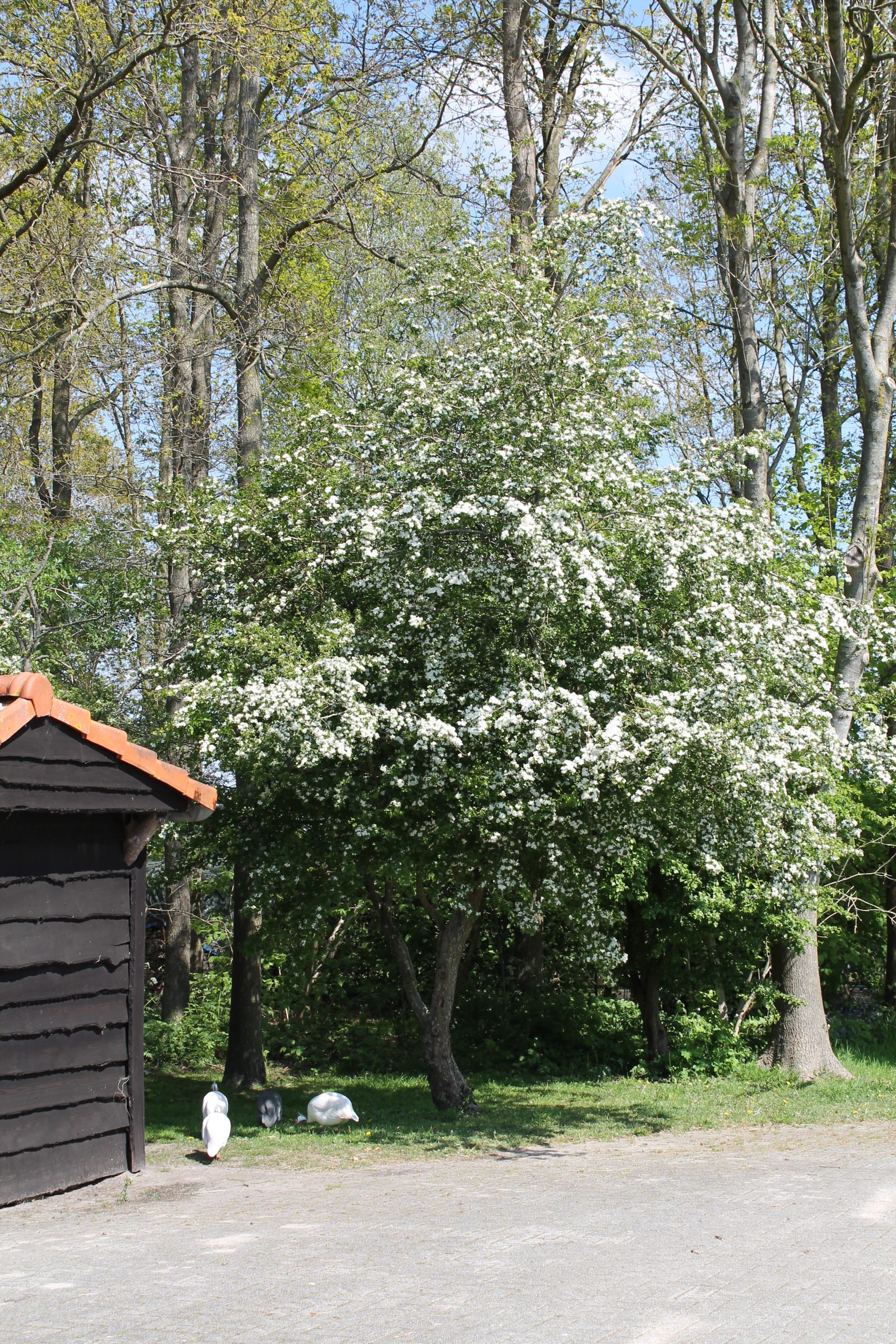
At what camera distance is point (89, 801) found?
7.37 metres

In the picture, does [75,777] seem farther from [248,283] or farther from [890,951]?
[890,951]

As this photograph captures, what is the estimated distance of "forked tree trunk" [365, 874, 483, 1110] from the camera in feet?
35.4

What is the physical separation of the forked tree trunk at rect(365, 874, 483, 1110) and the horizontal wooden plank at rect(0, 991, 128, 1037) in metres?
3.34

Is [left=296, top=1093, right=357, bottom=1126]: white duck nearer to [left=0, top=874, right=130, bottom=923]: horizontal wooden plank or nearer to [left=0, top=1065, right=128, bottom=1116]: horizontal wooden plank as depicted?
[left=0, top=1065, right=128, bottom=1116]: horizontal wooden plank

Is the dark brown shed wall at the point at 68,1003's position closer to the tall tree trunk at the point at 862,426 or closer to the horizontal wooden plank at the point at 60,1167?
the horizontal wooden plank at the point at 60,1167

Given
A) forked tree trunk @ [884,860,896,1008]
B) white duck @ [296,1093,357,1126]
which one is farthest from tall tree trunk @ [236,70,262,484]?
forked tree trunk @ [884,860,896,1008]

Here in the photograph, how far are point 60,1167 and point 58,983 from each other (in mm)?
1142

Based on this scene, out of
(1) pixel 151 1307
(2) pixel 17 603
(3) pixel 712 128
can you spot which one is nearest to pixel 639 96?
(3) pixel 712 128

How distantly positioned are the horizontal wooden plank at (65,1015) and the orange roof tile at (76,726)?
4.76 feet

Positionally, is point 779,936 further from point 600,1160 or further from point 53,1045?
point 53,1045

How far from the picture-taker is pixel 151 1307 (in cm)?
501

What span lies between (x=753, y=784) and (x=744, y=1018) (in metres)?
7.13

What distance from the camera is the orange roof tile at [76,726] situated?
22.3 feet

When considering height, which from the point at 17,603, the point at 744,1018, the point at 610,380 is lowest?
the point at 744,1018
